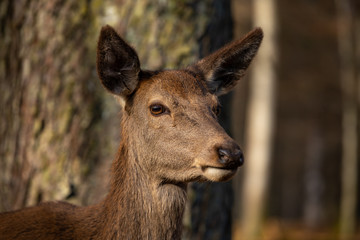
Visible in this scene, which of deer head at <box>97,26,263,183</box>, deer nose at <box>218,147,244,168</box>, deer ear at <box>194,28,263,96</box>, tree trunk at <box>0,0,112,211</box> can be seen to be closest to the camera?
deer nose at <box>218,147,244,168</box>

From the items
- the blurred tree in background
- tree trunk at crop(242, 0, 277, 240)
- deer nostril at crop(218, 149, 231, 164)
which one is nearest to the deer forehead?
deer nostril at crop(218, 149, 231, 164)

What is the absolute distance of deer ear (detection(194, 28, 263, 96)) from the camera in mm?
4473

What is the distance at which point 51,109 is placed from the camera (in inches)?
225

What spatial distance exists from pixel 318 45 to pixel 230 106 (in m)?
15.3

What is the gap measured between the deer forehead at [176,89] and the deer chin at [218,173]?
687 millimetres

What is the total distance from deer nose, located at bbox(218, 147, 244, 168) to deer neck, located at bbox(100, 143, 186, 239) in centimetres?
74

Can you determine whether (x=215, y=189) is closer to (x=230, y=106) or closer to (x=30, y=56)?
(x=230, y=106)

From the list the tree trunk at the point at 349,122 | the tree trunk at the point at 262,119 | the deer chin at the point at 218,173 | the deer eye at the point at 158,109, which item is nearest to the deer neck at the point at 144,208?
the deer eye at the point at 158,109

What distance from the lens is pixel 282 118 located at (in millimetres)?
29953

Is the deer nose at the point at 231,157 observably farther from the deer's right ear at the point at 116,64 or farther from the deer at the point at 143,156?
the deer's right ear at the point at 116,64

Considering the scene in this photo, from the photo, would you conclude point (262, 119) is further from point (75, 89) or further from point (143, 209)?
point (143, 209)

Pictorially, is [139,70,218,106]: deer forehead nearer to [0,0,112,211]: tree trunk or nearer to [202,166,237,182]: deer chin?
[202,166,237,182]: deer chin

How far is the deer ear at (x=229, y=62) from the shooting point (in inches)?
176

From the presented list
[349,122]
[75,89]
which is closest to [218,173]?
[75,89]
